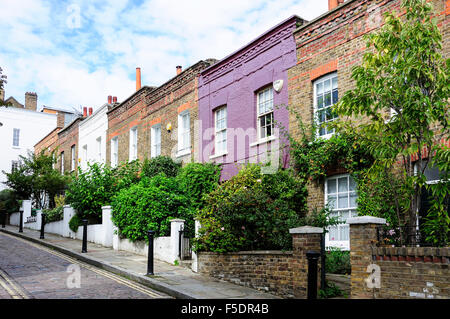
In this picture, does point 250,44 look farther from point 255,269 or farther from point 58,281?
point 58,281

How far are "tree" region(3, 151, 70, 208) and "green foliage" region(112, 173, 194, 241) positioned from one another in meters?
13.8

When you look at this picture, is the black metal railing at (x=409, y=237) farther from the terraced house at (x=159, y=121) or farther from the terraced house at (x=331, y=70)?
the terraced house at (x=159, y=121)

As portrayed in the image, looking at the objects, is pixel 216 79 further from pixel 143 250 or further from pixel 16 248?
pixel 16 248

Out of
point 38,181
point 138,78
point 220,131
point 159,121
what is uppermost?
point 138,78

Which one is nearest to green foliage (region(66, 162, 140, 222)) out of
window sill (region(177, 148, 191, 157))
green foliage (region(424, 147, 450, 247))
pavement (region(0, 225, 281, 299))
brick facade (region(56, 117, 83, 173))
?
window sill (region(177, 148, 191, 157))

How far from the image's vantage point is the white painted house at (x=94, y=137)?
26.3 meters

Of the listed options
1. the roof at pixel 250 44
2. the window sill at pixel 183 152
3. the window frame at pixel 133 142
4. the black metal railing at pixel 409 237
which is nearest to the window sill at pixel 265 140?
the roof at pixel 250 44

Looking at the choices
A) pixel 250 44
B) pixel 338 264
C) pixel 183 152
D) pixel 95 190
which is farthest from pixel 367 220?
pixel 95 190

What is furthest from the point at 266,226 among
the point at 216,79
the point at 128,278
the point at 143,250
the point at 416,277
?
the point at 216,79

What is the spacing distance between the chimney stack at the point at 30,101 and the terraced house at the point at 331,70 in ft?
130

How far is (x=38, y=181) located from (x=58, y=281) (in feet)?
62.1

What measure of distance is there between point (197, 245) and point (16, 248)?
828 cm

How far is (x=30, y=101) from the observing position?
157 feet

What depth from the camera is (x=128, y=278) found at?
Result: 36.6 ft
